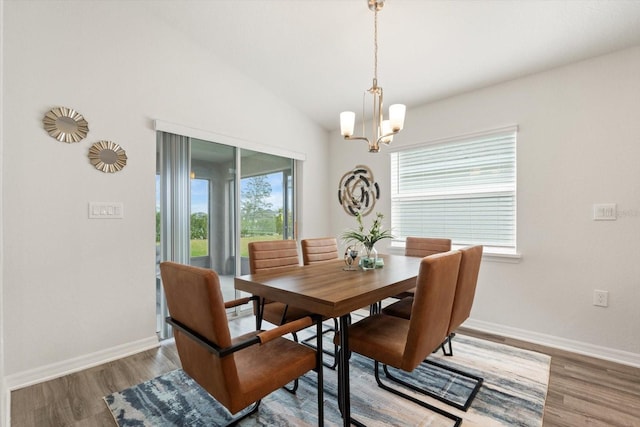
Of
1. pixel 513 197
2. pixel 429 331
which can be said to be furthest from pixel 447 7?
pixel 429 331

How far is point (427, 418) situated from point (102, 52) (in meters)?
3.56

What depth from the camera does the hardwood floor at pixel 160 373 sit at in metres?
1.75

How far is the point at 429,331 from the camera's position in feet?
4.89

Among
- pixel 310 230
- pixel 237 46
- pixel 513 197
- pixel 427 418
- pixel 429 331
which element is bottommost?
pixel 427 418

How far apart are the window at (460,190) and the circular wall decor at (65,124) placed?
10.5ft

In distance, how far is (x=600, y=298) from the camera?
8.25ft

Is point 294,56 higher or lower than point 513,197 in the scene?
higher

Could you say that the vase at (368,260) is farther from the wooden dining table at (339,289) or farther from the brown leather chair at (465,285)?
the brown leather chair at (465,285)

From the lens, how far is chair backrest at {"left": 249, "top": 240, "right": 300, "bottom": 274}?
2.39 meters

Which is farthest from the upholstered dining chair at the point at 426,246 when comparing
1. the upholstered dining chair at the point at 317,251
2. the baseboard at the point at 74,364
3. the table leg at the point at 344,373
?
the baseboard at the point at 74,364

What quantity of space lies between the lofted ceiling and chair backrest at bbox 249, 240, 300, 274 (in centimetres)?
191

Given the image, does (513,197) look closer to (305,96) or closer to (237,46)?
(305,96)

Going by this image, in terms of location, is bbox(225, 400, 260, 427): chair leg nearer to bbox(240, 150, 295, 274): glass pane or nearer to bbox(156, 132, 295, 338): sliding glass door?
bbox(156, 132, 295, 338): sliding glass door

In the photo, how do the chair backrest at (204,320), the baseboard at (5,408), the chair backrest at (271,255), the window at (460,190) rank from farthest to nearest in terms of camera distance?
1. the window at (460,190)
2. the chair backrest at (271,255)
3. the baseboard at (5,408)
4. the chair backrest at (204,320)
